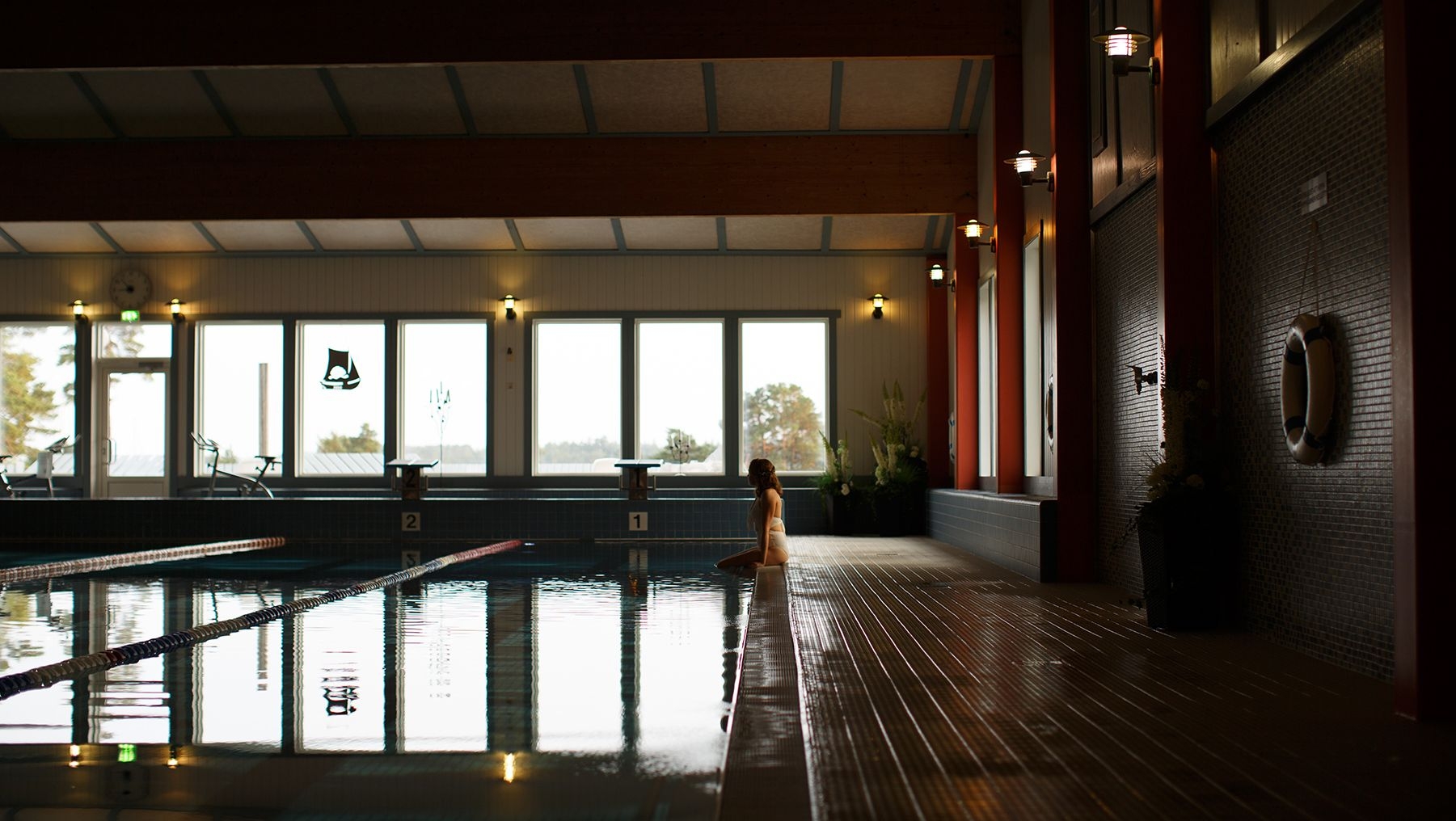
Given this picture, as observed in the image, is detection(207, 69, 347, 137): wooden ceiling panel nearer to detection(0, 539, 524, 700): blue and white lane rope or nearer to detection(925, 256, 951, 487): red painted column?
detection(0, 539, 524, 700): blue and white lane rope

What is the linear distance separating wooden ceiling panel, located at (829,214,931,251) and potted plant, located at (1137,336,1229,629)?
8179 mm

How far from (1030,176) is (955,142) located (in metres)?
4.11

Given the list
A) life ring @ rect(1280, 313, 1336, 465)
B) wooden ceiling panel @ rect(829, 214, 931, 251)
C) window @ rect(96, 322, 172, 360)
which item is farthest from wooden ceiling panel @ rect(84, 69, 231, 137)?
life ring @ rect(1280, 313, 1336, 465)

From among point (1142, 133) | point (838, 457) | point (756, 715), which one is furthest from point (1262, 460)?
point (838, 457)

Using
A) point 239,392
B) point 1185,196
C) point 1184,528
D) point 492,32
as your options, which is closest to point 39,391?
point 239,392

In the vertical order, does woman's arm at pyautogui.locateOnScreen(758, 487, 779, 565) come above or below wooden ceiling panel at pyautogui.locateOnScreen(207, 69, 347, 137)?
below

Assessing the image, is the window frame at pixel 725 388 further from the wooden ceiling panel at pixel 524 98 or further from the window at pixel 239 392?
the window at pixel 239 392

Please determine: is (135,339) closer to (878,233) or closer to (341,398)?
(341,398)

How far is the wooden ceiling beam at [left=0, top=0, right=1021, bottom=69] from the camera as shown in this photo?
9609 mm

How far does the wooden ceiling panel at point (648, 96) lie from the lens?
11.0 meters

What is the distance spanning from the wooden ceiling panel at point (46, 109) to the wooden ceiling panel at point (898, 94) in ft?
23.7

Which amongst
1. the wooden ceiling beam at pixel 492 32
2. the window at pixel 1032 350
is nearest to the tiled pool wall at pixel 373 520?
the window at pixel 1032 350

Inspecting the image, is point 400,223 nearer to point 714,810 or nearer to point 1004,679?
point 1004,679

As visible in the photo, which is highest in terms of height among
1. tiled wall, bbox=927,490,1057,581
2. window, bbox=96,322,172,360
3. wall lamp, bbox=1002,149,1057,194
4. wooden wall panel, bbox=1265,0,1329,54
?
wall lamp, bbox=1002,149,1057,194
